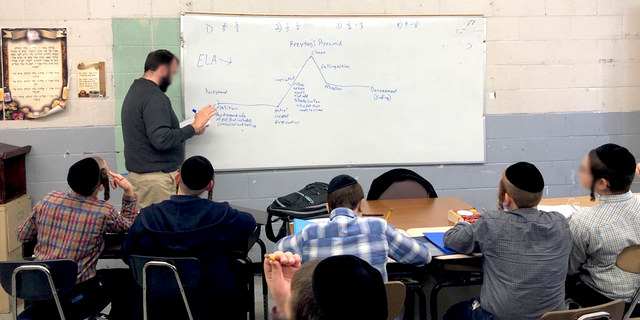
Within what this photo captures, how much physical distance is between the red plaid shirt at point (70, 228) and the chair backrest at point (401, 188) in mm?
1725

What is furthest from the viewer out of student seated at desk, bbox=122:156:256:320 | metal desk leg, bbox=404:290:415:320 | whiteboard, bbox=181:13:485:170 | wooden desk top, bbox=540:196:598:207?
whiteboard, bbox=181:13:485:170

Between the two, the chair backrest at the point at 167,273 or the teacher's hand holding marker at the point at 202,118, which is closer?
the chair backrest at the point at 167,273

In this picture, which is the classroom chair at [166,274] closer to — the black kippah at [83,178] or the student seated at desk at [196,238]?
the student seated at desk at [196,238]

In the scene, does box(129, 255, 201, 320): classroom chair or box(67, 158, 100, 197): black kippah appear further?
box(67, 158, 100, 197): black kippah

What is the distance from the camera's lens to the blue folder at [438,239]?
97.9 inches

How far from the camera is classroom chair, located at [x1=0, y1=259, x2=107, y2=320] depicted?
2318 millimetres

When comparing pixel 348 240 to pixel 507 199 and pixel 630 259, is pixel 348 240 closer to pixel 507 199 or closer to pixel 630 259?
pixel 507 199

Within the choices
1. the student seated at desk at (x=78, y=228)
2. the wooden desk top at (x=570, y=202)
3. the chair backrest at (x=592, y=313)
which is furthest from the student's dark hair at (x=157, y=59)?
the chair backrest at (x=592, y=313)

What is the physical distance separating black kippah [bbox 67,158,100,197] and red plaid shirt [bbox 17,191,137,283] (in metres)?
0.05

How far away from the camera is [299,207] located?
3305 millimetres

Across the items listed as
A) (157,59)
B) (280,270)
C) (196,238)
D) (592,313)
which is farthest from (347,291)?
(157,59)

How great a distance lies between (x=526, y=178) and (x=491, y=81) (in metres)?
2.38

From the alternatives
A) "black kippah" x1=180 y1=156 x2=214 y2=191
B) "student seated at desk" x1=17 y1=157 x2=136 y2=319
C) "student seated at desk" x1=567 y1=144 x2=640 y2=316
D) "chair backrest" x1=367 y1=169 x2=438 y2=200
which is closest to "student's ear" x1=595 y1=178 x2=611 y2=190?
"student seated at desk" x1=567 y1=144 x2=640 y2=316

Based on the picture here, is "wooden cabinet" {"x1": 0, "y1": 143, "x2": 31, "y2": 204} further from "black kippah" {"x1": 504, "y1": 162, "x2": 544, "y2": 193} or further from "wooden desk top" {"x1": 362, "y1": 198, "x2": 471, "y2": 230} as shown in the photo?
"black kippah" {"x1": 504, "y1": 162, "x2": 544, "y2": 193}
